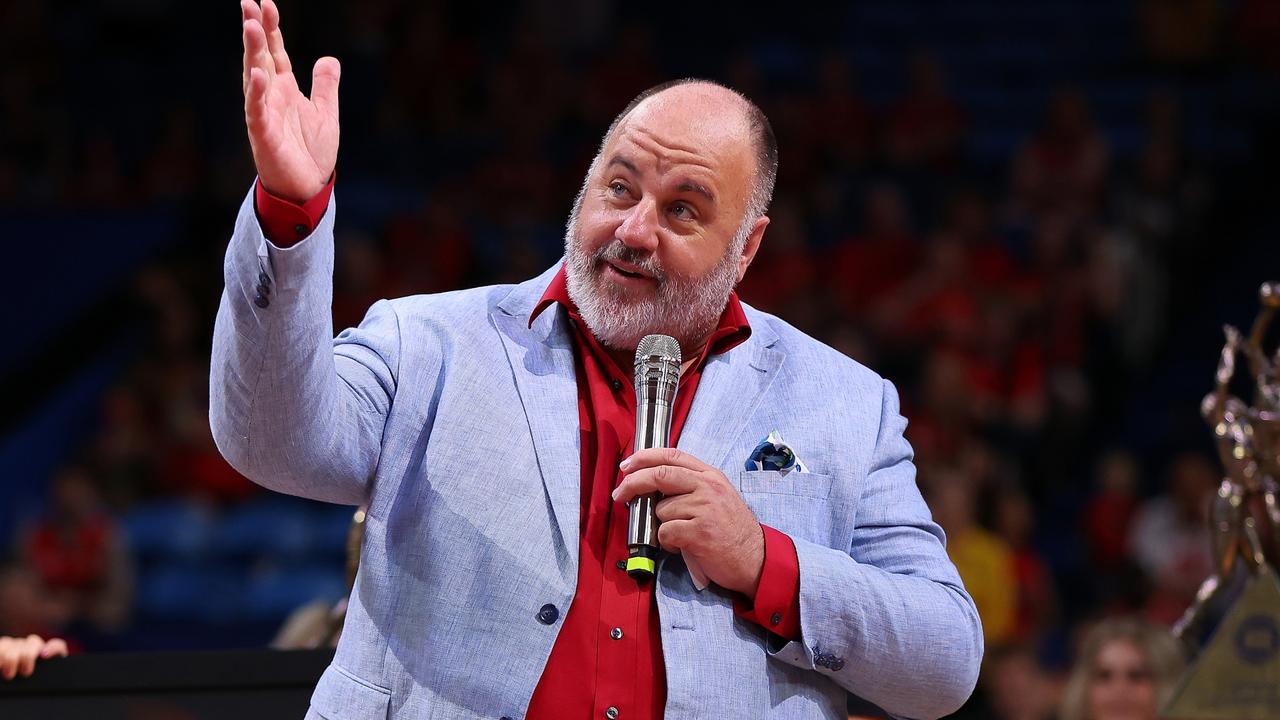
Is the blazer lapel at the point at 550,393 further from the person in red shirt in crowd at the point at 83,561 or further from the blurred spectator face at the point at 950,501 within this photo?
the person in red shirt in crowd at the point at 83,561

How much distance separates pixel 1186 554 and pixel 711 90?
165 inches

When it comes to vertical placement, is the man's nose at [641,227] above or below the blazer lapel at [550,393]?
above

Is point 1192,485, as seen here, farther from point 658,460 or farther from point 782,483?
point 658,460

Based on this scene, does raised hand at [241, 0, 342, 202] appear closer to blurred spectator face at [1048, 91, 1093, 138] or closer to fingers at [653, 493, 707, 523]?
fingers at [653, 493, 707, 523]

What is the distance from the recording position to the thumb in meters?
1.94

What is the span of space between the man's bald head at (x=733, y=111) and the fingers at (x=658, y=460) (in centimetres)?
51

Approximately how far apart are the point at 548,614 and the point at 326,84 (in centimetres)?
70

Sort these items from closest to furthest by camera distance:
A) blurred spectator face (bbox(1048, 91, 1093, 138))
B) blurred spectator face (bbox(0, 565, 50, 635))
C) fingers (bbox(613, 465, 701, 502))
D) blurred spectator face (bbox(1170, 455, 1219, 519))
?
1. fingers (bbox(613, 465, 701, 502))
2. blurred spectator face (bbox(0, 565, 50, 635))
3. blurred spectator face (bbox(1170, 455, 1219, 519))
4. blurred spectator face (bbox(1048, 91, 1093, 138))

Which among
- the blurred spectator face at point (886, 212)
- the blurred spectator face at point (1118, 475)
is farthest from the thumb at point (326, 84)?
the blurred spectator face at point (886, 212)

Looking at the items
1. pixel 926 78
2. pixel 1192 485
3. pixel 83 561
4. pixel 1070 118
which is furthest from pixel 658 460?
pixel 926 78

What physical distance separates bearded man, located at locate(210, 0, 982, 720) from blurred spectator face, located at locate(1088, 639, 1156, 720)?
1513 mm

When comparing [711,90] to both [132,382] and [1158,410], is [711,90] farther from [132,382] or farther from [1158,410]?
[132,382]

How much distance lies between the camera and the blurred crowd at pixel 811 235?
248 inches

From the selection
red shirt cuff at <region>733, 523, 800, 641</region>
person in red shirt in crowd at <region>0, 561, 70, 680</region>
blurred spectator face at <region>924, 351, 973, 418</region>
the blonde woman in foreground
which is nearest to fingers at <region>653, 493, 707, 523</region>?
red shirt cuff at <region>733, 523, 800, 641</region>
